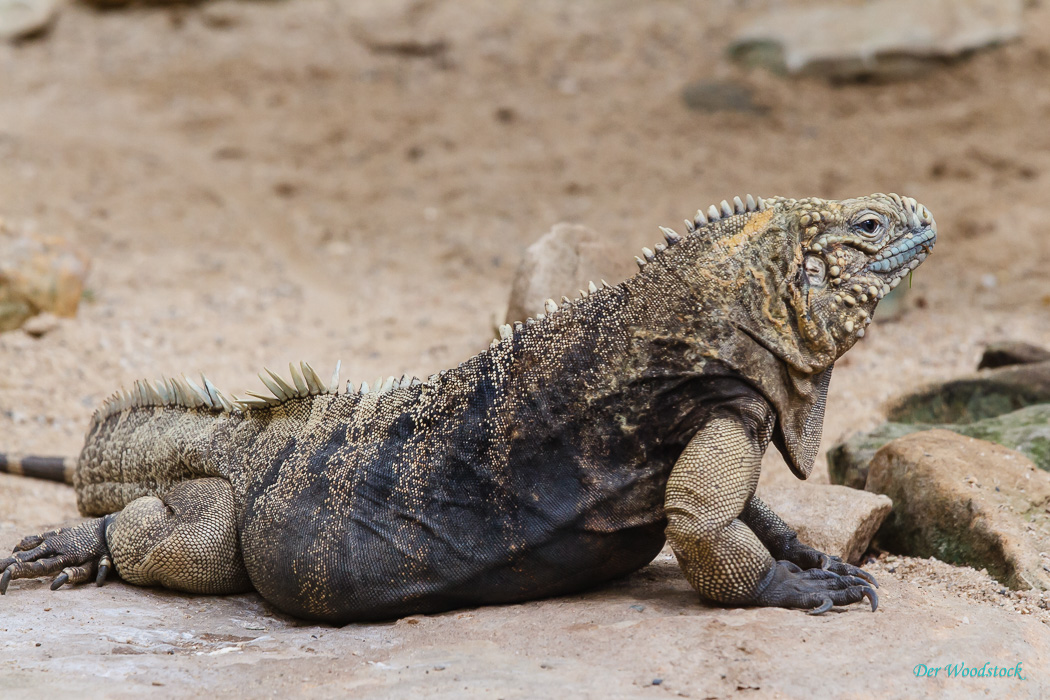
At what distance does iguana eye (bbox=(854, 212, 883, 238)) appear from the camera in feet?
15.4

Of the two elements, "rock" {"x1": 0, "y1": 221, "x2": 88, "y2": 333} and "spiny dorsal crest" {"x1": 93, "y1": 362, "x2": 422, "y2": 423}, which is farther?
"rock" {"x1": 0, "y1": 221, "x2": 88, "y2": 333}

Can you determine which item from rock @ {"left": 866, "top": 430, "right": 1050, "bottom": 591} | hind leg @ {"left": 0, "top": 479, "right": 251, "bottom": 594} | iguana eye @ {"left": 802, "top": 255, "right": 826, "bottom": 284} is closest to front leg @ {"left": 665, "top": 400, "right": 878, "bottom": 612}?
iguana eye @ {"left": 802, "top": 255, "right": 826, "bottom": 284}

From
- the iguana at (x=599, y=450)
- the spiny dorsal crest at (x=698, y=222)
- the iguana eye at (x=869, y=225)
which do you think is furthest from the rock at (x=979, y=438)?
the spiny dorsal crest at (x=698, y=222)

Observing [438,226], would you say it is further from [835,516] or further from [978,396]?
[835,516]

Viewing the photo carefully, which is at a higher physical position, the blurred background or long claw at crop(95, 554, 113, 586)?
the blurred background

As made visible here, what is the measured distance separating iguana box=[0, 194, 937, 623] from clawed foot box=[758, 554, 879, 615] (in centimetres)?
1

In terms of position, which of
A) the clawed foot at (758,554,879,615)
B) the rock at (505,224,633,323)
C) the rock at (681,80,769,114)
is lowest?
the clawed foot at (758,554,879,615)

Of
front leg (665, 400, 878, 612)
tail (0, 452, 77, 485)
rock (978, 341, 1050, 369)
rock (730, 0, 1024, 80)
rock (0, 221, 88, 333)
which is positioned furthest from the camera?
rock (730, 0, 1024, 80)

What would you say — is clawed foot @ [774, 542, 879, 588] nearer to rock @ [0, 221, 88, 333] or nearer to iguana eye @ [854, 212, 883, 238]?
iguana eye @ [854, 212, 883, 238]

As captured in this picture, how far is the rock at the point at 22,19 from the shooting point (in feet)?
57.4

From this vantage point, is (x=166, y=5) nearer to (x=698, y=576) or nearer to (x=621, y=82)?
(x=621, y=82)

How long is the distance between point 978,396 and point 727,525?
396 centimetres

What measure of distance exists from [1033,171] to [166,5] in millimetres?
15046

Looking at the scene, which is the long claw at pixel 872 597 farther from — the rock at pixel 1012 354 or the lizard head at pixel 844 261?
the rock at pixel 1012 354
